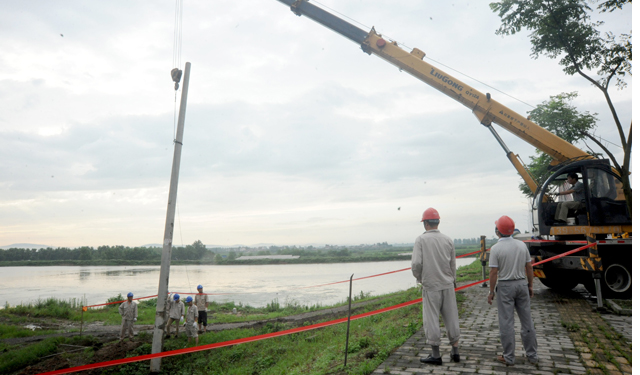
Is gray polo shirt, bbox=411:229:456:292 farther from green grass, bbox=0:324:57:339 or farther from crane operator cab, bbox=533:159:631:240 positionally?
green grass, bbox=0:324:57:339

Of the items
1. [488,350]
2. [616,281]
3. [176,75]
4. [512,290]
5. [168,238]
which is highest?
[176,75]

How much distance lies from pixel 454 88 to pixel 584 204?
5.25 meters

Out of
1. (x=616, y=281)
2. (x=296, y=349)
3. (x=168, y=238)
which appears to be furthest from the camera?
(x=168, y=238)

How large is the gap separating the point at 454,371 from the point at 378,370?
853mm

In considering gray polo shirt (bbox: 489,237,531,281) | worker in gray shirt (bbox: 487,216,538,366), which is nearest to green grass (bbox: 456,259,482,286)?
worker in gray shirt (bbox: 487,216,538,366)

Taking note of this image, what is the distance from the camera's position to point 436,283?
4559 mm

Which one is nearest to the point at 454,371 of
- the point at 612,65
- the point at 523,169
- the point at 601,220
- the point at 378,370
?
the point at 378,370

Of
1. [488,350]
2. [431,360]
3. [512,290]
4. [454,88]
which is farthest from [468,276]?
[431,360]

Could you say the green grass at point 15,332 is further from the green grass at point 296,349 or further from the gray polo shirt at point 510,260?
the gray polo shirt at point 510,260

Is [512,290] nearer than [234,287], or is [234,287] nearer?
[512,290]

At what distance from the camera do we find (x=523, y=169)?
12.1m

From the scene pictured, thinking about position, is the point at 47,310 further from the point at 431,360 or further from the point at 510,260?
the point at 510,260

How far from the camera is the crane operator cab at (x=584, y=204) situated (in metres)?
8.83

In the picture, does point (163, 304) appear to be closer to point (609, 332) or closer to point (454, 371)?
point (454, 371)
